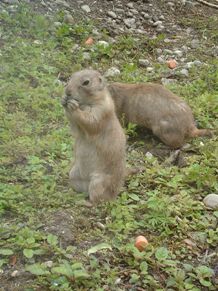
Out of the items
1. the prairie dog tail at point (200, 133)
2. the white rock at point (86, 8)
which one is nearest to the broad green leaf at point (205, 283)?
the prairie dog tail at point (200, 133)

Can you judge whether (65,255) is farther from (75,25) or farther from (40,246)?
(75,25)

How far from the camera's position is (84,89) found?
211 inches

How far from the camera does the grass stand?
4230 mm

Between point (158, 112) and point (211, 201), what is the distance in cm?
164

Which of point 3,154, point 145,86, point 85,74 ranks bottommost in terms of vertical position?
point 3,154

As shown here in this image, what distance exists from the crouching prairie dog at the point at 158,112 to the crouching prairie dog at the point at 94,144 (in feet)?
4.65

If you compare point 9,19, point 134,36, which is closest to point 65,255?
point 9,19

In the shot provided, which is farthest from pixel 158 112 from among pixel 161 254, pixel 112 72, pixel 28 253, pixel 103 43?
pixel 28 253

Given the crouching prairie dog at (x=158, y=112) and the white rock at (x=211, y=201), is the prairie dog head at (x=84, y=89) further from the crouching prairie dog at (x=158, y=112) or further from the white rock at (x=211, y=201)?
the crouching prairie dog at (x=158, y=112)

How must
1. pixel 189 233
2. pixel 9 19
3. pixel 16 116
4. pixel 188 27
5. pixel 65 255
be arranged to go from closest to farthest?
1. pixel 65 255
2. pixel 189 233
3. pixel 16 116
4. pixel 9 19
5. pixel 188 27

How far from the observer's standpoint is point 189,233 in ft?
16.1

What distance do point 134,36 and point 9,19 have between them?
180 cm

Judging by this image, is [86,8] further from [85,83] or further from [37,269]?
[37,269]

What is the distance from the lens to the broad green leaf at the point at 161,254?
14.6ft
